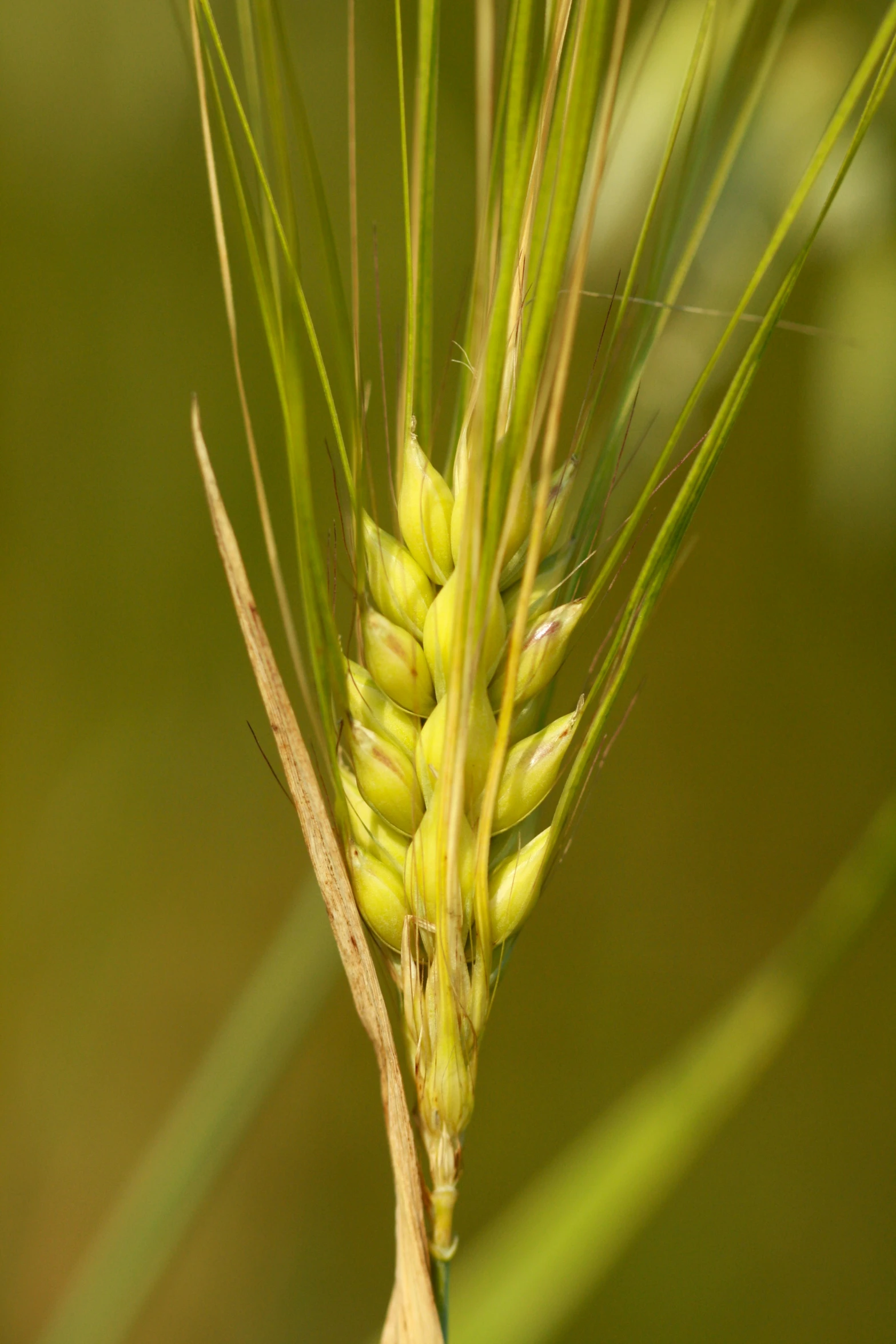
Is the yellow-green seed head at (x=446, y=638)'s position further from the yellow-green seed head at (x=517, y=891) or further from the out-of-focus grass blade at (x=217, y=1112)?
the out-of-focus grass blade at (x=217, y=1112)

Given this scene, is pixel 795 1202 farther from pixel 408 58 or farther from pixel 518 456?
pixel 408 58

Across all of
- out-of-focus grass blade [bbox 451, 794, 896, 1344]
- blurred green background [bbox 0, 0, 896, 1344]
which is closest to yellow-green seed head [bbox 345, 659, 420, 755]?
Answer: out-of-focus grass blade [bbox 451, 794, 896, 1344]

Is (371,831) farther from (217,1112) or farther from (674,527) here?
(217,1112)

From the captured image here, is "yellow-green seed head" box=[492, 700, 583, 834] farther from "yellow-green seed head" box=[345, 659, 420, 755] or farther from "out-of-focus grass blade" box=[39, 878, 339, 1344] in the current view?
"out-of-focus grass blade" box=[39, 878, 339, 1344]

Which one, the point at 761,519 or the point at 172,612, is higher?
the point at 761,519

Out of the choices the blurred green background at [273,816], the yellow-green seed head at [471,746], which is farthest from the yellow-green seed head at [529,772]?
the blurred green background at [273,816]

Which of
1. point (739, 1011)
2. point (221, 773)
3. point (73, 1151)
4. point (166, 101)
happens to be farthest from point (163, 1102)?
point (166, 101)

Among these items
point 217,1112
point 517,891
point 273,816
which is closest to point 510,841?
point 517,891
